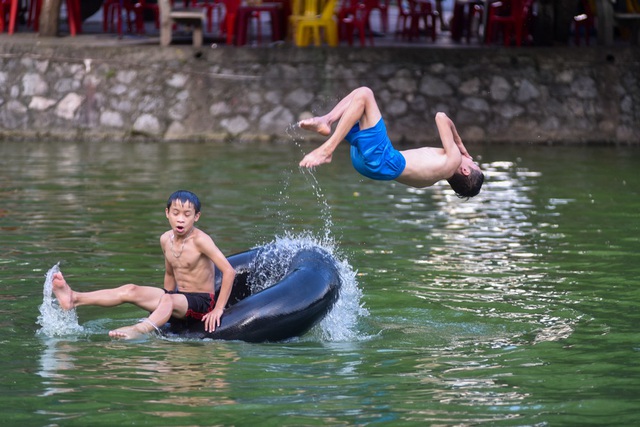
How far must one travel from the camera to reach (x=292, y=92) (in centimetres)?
1930

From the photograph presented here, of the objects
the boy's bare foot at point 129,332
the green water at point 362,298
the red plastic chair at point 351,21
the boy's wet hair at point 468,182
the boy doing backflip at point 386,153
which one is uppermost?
the red plastic chair at point 351,21

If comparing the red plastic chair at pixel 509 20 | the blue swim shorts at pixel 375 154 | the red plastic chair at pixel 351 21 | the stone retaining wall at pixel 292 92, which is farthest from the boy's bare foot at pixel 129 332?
the red plastic chair at pixel 509 20

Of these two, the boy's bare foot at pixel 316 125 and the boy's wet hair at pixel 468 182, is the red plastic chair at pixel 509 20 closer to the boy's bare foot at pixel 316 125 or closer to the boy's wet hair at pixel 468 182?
the boy's wet hair at pixel 468 182

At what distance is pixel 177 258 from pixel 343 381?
1625 mm

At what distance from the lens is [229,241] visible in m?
11.1

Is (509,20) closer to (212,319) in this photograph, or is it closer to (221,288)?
(221,288)

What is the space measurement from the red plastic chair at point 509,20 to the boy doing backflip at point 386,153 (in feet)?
39.3

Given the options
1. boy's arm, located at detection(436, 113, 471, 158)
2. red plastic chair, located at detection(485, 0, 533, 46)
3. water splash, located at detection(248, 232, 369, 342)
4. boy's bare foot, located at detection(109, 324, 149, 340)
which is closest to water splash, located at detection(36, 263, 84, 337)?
boy's bare foot, located at detection(109, 324, 149, 340)

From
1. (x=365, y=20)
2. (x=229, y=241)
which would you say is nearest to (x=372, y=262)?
(x=229, y=241)

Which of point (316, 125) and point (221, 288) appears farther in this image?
point (316, 125)

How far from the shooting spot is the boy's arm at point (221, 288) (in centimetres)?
789

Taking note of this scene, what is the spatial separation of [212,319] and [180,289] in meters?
0.42

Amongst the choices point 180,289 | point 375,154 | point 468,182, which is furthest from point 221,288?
point 468,182

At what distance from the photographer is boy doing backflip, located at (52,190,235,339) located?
25.7 ft
